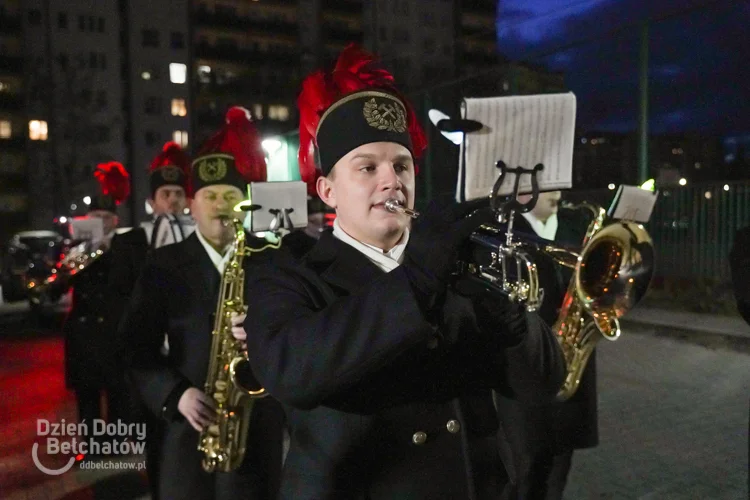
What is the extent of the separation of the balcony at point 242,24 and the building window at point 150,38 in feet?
12.8

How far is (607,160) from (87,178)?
3985 centimetres

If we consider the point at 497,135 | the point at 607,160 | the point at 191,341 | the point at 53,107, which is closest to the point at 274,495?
the point at 191,341

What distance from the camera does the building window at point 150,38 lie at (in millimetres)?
54281

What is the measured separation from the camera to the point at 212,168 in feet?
11.0

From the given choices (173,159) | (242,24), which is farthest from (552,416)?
(242,24)

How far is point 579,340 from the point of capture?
348cm

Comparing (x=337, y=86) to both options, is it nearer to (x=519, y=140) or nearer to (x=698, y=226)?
(x=519, y=140)

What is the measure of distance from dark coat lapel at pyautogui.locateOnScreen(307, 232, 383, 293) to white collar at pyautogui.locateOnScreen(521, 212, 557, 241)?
85.6 inches

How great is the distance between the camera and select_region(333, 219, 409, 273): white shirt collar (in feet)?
5.63

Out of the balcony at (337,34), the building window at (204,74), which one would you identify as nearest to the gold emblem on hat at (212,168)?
the building window at (204,74)

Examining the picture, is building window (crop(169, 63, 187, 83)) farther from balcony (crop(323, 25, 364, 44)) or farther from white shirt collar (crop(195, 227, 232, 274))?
white shirt collar (crop(195, 227, 232, 274))

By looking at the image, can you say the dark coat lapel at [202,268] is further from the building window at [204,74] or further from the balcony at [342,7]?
the balcony at [342,7]

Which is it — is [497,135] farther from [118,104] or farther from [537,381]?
[118,104]

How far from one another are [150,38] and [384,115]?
58.8 m
